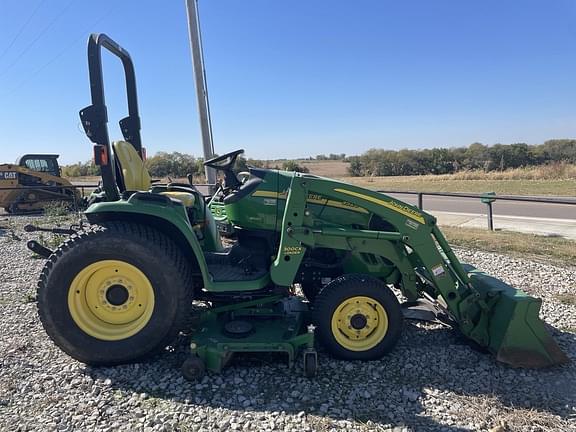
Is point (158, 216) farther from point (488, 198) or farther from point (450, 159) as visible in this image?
point (450, 159)

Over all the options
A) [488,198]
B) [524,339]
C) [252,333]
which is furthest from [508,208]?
[252,333]

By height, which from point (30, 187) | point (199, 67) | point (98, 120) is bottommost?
point (30, 187)

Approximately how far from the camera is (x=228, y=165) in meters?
3.84

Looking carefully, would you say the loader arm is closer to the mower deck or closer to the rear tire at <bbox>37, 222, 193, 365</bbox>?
the mower deck

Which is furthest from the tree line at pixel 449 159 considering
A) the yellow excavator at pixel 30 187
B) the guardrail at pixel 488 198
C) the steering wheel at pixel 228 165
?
the steering wheel at pixel 228 165

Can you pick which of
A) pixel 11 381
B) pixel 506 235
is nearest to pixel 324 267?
pixel 11 381

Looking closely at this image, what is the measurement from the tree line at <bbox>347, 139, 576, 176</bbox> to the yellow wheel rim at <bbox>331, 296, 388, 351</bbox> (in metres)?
37.5

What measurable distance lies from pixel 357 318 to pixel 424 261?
2.29 ft

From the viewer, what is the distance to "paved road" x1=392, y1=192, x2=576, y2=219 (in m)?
13.4

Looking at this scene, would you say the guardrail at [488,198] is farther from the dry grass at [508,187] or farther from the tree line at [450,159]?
the tree line at [450,159]

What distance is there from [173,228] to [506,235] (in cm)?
752

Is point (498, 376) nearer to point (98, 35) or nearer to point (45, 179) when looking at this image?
point (98, 35)

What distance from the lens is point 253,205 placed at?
366 centimetres

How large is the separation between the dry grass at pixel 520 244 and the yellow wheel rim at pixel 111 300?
597 centimetres
